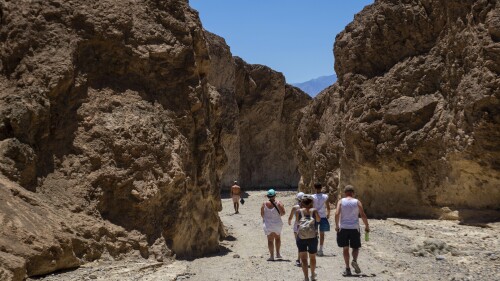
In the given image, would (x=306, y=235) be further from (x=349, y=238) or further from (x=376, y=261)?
(x=376, y=261)

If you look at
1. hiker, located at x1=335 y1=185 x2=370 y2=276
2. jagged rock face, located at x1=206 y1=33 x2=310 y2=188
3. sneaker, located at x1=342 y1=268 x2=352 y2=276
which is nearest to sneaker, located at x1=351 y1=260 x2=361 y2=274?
hiker, located at x1=335 y1=185 x2=370 y2=276

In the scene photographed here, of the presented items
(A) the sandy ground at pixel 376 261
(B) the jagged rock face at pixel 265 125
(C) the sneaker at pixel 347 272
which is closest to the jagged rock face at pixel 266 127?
(B) the jagged rock face at pixel 265 125

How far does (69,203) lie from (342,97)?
12.5 m

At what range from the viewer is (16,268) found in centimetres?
626

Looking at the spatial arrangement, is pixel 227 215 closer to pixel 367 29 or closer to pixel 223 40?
pixel 367 29

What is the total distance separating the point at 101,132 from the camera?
9289 mm

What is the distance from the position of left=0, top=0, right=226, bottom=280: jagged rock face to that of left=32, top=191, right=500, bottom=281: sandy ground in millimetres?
628

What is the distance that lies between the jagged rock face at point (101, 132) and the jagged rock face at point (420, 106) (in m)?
6.77

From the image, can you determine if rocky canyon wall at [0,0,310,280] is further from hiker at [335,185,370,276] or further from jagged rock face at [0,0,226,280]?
hiker at [335,185,370,276]

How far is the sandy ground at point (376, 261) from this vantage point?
8117 millimetres

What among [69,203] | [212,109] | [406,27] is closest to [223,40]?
[406,27]

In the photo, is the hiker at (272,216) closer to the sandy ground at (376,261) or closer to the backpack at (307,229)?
the sandy ground at (376,261)

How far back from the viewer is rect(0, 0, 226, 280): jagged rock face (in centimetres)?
804

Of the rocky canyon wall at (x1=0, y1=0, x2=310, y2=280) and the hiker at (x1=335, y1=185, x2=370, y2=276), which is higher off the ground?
the rocky canyon wall at (x1=0, y1=0, x2=310, y2=280)
